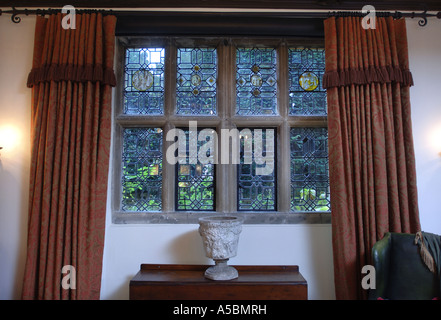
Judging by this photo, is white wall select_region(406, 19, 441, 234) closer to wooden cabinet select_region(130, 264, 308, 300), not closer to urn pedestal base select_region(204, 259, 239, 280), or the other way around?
wooden cabinet select_region(130, 264, 308, 300)

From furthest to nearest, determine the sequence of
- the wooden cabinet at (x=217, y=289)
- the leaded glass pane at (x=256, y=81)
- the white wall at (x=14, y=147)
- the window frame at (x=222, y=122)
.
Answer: the leaded glass pane at (x=256, y=81) → the window frame at (x=222, y=122) → the white wall at (x=14, y=147) → the wooden cabinet at (x=217, y=289)

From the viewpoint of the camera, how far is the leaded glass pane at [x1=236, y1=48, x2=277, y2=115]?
2621 mm

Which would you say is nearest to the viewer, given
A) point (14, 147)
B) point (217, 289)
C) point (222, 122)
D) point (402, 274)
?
point (402, 274)

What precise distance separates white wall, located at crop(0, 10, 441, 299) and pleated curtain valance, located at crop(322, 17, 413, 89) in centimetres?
29

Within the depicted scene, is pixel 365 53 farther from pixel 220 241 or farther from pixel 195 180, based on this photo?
pixel 220 241

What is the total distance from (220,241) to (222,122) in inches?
41.8

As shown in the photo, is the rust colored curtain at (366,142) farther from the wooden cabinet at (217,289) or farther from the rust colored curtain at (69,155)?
the rust colored curtain at (69,155)

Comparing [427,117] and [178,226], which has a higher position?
[427,117]

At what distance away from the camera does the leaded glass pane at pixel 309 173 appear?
2.57m

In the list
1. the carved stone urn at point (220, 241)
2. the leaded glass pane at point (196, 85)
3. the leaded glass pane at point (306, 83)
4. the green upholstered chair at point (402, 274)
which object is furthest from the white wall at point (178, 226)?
the leaded glass pane at point (196, 85)

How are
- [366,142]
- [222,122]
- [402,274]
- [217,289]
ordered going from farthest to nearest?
[222,122], [366,142], [217,289], [402,274]

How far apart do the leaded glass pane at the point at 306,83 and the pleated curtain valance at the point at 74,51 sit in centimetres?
158

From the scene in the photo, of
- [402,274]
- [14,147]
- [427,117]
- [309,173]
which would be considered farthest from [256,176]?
[14,147]

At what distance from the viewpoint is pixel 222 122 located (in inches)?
101
